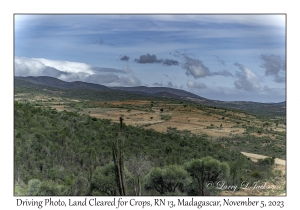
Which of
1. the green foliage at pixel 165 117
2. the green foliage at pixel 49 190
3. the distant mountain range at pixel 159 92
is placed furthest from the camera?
the green foliage at pixel 165 117

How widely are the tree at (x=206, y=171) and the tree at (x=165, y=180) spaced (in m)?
0.51

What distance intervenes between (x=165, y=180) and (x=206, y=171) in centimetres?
171

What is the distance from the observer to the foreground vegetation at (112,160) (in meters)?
14.8

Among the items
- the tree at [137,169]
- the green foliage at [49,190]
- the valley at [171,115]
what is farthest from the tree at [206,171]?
the green foliage at [49,190]

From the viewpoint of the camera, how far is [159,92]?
2034cm

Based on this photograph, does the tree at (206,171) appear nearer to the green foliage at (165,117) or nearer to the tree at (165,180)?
the tree at (165,180)

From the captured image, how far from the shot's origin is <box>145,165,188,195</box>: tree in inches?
585

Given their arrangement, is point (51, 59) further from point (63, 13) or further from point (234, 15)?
point (234, 15)

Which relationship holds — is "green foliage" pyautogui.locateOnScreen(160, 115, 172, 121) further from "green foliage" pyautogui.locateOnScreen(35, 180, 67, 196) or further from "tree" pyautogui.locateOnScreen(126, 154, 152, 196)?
"green foliage" pyautogui.locateOnScreen(35, 180, 67, 196)

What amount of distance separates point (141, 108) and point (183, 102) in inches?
100

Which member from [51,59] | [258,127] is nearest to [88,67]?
[51,59]
